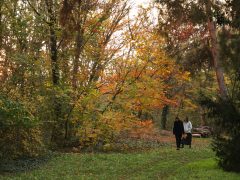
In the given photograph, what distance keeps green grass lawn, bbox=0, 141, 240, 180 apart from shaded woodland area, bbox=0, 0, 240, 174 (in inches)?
47.9

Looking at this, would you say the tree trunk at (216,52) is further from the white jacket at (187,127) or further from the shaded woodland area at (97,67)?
the white jacket at (187,127)

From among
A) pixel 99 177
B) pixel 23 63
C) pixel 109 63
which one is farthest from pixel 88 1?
pixel 99 177

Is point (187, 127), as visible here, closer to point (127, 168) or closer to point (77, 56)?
point (77, 56)

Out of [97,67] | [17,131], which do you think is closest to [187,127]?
[97,67]

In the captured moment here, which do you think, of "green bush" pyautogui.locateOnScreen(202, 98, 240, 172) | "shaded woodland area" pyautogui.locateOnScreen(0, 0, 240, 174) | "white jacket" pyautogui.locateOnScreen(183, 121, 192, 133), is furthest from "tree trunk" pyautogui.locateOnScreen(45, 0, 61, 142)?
"green bush" pyautogui.locateOnScreen(202, 98, 240, 172)

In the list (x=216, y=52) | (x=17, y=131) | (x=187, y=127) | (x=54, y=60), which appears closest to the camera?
(x=17, y=131)

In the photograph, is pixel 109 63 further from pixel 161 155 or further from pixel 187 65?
pixel 161 155

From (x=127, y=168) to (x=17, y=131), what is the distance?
204 inches

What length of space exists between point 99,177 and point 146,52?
13624mm

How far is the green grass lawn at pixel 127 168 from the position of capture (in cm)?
1367

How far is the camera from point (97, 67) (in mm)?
25734

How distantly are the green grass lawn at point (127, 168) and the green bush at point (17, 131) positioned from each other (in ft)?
4.15

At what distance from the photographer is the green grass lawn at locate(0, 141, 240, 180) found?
1367 cm

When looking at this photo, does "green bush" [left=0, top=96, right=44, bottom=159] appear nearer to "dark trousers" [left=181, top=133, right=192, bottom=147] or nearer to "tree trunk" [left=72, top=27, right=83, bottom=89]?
"tree trunk" [left=72, top=27, right=83, bottom=89]
